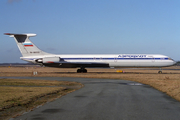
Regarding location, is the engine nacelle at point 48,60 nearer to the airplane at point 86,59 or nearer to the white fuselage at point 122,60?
the airplane at point 86,59

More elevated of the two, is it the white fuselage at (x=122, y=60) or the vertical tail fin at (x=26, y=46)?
the vertical tail fin at (x=26, y=46)

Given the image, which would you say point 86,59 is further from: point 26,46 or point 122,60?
point 26,46

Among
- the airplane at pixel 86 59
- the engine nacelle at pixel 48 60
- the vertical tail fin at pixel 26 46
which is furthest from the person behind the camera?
the airplane at pixel 86 59

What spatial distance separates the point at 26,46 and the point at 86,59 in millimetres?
12878

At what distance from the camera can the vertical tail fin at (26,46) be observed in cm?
4797

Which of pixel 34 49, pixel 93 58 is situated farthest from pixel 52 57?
pixel 93 58

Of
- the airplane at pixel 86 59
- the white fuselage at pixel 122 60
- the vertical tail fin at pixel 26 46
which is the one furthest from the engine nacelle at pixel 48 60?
the vertical tail fin at pixel 26 46

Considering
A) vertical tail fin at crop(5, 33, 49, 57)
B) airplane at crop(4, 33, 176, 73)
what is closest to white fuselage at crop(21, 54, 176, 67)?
airplane at crop(4, 33, 176, 73)

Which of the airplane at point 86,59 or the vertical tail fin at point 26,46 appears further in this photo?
the airplane at point 86,59

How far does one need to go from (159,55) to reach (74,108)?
1649 inches

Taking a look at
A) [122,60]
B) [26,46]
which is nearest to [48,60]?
[26,46]

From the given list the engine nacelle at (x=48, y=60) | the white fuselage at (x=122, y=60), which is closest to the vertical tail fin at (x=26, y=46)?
the white fuselage at (x=122, y=60)

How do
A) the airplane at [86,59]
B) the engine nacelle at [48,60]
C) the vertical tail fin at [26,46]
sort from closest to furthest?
1. the engine nacelle at [48,60]
2. the vertical tail fin at [26,46]
3. the airplane at [86,59]

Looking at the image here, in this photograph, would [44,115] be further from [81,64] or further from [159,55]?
[159,55]
